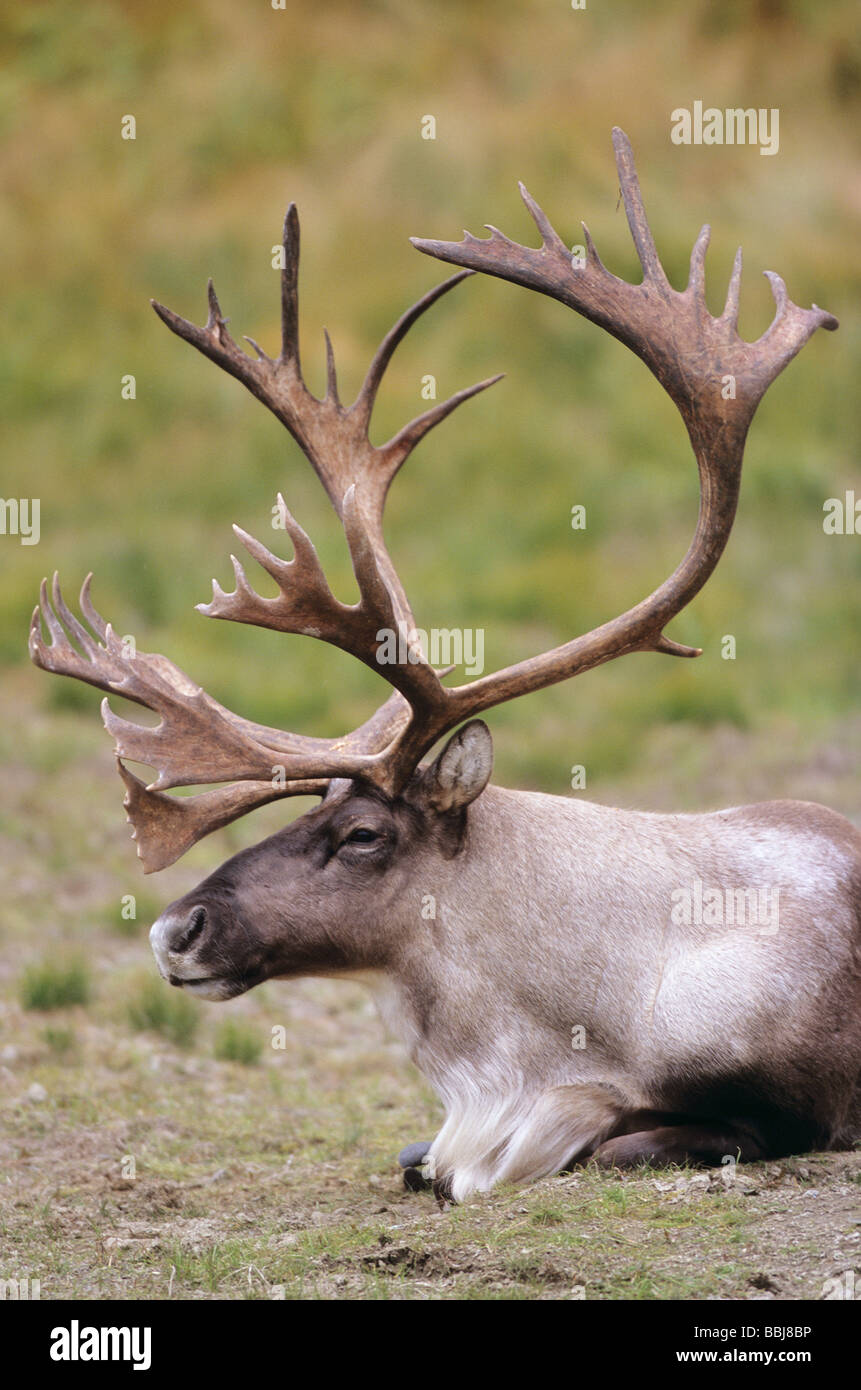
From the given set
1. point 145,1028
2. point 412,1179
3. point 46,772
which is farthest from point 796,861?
point 46,772

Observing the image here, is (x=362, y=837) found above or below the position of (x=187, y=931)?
above

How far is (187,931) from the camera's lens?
5.11m

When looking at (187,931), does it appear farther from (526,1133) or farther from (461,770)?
(526,1133)

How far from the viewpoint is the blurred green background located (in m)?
15.3

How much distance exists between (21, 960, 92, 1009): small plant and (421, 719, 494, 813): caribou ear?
10.6ft

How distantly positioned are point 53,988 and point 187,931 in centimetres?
306

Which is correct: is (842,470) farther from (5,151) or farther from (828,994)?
(828,994)

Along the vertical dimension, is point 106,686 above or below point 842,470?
below

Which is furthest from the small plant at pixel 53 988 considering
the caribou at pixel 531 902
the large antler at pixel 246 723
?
the caribou at pixel 531 902

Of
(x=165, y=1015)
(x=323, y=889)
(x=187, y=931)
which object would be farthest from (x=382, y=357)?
(x=165, y=1015)

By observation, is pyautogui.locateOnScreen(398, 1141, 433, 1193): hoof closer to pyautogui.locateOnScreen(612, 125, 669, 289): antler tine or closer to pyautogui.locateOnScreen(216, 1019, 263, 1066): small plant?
pyautogui.locateOnScreen(216, 1019, 263, 1066): small plant

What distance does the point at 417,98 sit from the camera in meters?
16.6

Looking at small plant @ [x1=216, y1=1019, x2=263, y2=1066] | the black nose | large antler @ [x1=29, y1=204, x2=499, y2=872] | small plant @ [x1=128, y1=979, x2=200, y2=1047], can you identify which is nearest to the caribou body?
the black nose

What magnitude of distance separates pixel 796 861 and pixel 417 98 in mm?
12780
